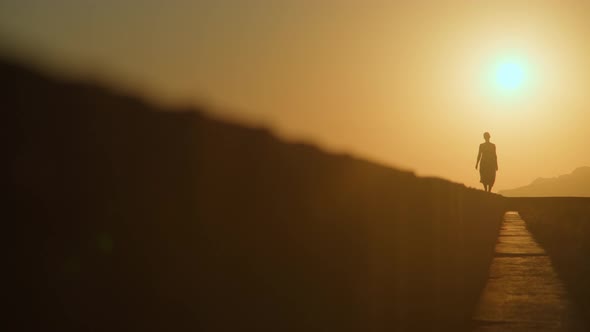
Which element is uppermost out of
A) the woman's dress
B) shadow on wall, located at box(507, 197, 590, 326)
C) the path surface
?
the woman's dress

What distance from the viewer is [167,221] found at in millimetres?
2475

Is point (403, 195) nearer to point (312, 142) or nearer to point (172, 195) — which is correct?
point (312, 142)

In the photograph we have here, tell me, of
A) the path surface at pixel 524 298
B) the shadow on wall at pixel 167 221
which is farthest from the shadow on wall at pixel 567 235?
the shadow on wall at pixel 167 221

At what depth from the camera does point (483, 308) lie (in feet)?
21.5

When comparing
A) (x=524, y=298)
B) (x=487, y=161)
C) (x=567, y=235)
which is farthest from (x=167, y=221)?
(x=487, y=161)

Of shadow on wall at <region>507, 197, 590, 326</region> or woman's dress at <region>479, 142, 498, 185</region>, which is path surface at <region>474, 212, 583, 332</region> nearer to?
shadow on wall at <region>507, 197, 590, 326</region>

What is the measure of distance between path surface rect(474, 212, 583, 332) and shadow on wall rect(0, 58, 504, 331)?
5.14 ft

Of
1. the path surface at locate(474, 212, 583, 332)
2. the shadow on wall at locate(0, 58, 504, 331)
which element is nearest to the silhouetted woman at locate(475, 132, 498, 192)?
the path surface at locate(474, 212, 583, 332)

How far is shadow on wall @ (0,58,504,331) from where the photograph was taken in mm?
1957

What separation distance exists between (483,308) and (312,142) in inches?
116

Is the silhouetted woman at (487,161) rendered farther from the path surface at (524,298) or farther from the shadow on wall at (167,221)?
the shadow on wall at (167,221)

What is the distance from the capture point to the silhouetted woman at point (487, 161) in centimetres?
2319

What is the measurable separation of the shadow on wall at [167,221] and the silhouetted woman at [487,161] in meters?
19.1

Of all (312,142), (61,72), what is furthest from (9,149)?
(312,142)
